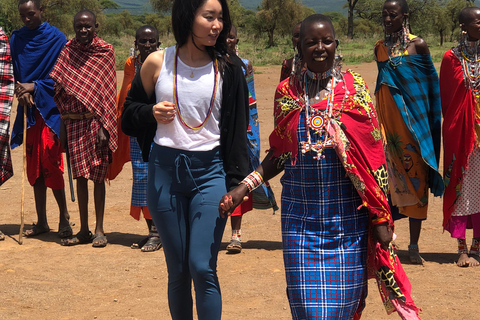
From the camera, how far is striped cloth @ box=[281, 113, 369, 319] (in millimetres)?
3531

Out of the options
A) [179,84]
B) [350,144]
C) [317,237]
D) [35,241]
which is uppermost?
[179,84]

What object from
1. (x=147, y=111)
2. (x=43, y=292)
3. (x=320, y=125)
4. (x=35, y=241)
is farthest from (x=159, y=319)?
(x=35, y=241)

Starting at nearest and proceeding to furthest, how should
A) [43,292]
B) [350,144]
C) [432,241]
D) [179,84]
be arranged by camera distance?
[350,144]
[179,84]
[43,292]
[432,241]

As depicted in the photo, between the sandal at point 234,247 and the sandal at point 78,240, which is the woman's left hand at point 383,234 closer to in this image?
the sandal at point 234,247

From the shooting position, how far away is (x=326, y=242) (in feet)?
11.7

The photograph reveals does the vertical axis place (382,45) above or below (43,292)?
above

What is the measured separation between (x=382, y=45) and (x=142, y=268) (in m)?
2.94

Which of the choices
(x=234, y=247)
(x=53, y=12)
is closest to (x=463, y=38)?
(x=234, y=247)

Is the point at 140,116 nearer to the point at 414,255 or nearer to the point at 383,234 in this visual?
the point at 383,234

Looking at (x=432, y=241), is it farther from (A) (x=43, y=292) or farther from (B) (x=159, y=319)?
(A) (x=43, y=292)

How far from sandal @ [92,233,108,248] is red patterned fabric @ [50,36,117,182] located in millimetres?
575

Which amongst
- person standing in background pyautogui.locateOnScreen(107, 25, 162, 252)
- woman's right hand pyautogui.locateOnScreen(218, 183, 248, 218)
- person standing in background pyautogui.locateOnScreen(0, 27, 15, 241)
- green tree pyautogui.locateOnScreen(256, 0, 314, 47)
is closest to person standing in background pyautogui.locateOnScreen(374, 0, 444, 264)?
person standing in background pyautogui.locateOnScreen(107, 25, 162, 252)

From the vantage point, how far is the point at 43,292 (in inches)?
227

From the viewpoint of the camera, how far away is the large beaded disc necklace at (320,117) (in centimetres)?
354
